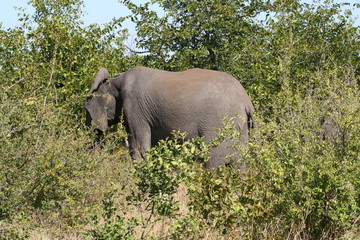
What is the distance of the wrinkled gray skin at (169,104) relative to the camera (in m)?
9.49

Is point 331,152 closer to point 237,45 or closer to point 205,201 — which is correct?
point 205,201

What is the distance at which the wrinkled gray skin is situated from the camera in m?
9.49

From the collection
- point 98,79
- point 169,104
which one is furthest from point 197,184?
point 98,79

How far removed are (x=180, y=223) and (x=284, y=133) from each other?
1535 millimetres

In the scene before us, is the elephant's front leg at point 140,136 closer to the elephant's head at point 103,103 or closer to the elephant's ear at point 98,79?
the elephant's head at point 103,103

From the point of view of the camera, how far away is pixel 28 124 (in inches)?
249

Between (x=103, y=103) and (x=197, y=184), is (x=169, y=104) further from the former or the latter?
(x=197, y=184)


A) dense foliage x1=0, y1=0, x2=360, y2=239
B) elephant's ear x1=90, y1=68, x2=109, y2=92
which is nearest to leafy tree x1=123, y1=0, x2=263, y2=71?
elephant's ear x1=90, y1=68, x2=109, y2=92

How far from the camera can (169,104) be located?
995 cm

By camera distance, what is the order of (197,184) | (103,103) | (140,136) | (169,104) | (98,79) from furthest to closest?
(103,103), (98,79), (140,136), (169,104), (197,184)

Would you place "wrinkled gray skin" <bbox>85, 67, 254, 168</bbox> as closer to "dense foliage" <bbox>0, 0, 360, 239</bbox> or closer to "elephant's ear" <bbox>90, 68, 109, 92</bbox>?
"elephant's ear" <bbox>90, 68, 109, 92</bbox>

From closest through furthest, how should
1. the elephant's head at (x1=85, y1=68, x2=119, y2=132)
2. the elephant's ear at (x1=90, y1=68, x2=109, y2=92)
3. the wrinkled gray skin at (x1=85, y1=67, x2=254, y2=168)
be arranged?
the wrinkled gray skin at (x1=85, y1=67, x2=254, y2=168)
the elephant's ear at (x1=90, y1=68, x2=109, y2=92)
the elephant's head at (x1=85, y1=68, x2=119, y2=132)

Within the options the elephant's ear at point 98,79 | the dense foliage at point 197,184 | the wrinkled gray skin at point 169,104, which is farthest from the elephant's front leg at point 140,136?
the dense foliage at point 197,184

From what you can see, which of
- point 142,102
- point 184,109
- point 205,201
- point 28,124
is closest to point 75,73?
point 142,102
